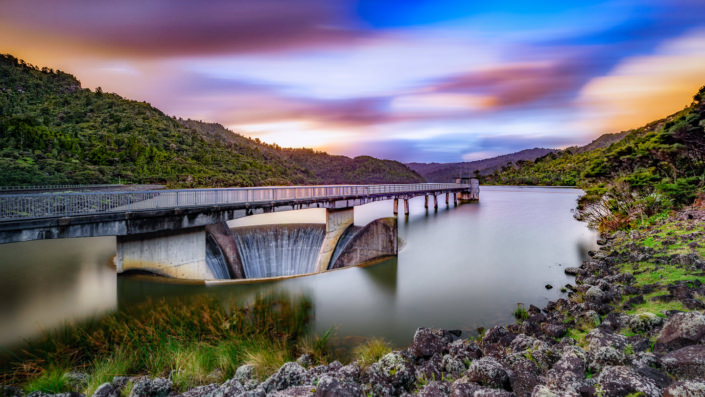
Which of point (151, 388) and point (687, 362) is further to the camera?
point (151, 388)

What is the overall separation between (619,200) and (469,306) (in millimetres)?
20008

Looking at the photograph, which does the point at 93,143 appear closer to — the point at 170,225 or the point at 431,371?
the point at 170,225

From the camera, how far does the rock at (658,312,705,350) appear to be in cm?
425

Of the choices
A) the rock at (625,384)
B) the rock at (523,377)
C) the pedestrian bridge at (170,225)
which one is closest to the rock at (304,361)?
the rock at (523,377)

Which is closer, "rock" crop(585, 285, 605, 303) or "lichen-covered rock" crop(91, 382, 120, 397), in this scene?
"lichen-covered rock" crop(91, 382, 120, 397)

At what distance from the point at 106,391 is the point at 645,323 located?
952 cm

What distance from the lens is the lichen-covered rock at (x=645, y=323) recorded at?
570 cm

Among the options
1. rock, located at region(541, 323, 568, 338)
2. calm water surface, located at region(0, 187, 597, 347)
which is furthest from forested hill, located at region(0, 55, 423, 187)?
rock, located at region(541, 323, 568, 338)

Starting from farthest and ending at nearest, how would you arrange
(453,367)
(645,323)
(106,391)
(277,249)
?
1. (277,249)
2. (645,323)
3. (453,367)
4. (106,391)

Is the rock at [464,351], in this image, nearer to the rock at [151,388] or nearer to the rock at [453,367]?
the rock at [453,367]

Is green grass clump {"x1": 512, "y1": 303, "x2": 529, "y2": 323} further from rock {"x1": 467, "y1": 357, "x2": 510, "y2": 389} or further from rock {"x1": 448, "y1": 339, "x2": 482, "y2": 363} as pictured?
rock {"x1": 467, "y1": 357, "x2": 510, "y2": 389}

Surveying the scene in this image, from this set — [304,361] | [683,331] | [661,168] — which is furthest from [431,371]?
[661,168]

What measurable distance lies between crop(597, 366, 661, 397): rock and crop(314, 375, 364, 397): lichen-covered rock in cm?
292

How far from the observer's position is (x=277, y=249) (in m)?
20.1
